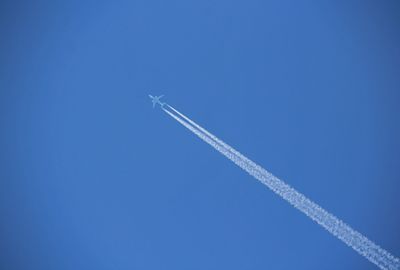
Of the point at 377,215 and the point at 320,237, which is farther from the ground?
the point at 377,215

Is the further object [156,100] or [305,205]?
[156,100]

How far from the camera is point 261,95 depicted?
9797mm

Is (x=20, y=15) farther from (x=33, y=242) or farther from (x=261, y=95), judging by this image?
(x=261, y=95)

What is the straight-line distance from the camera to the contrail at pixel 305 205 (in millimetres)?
8660

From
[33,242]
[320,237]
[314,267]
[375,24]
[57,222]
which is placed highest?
[375,24]

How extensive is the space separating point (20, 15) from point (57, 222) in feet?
21.9

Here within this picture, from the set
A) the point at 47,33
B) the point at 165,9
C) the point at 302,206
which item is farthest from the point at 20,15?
the point at 302,206

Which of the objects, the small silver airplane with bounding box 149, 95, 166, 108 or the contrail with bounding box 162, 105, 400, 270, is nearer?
the contrail with bounding box 162, 105, 400, 270

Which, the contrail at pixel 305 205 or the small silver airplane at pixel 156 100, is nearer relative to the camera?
the contrail at pixel 305 205

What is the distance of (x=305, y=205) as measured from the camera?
9.32m

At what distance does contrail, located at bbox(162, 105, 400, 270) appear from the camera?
866 cm

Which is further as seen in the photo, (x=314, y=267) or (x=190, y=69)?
(x=190, y=69)

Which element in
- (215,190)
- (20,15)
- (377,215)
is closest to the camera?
(377,215)

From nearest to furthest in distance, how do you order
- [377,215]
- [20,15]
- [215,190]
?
[377,215], [215,190], [20,15]
